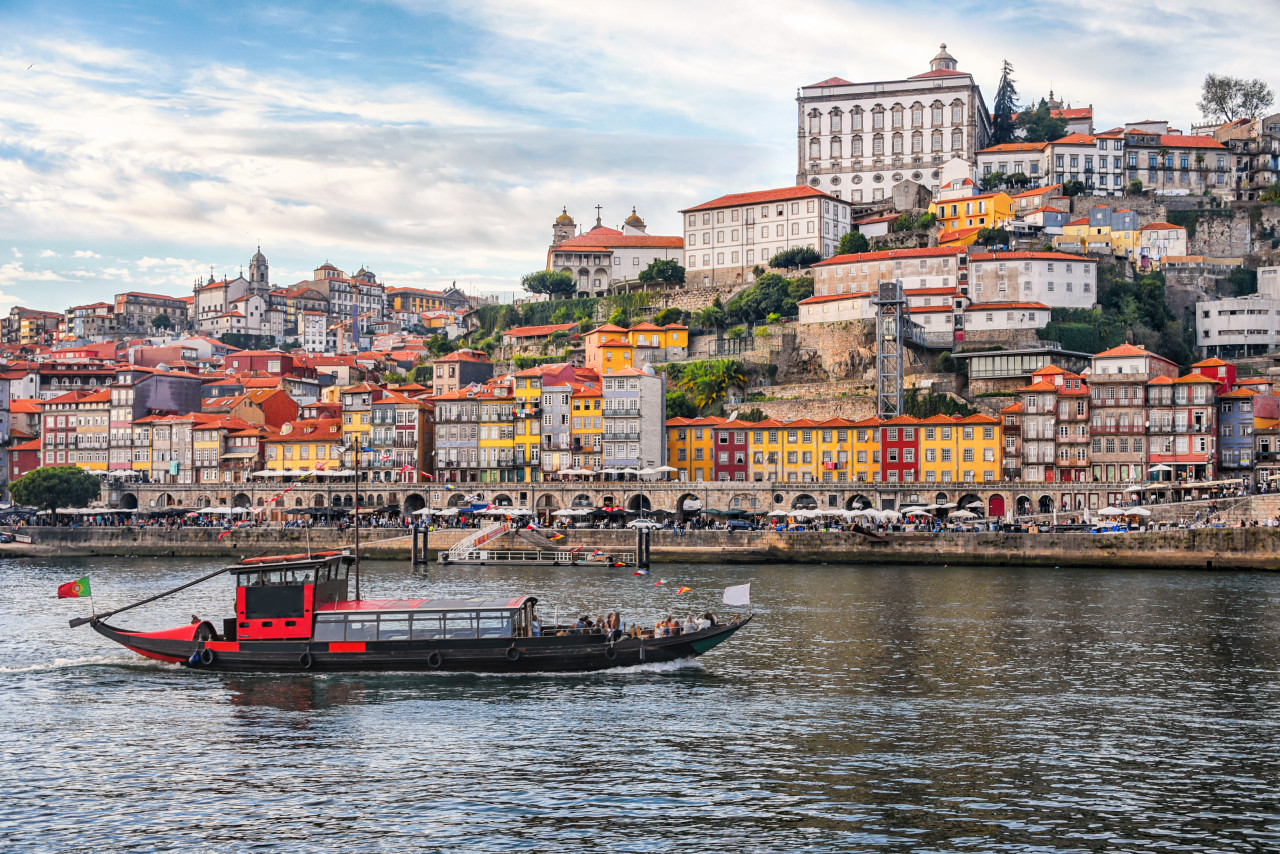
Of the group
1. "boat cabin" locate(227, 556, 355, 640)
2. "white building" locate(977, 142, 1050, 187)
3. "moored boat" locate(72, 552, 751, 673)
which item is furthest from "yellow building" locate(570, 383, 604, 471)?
"white building" locate(977, 142, 1050, 187)

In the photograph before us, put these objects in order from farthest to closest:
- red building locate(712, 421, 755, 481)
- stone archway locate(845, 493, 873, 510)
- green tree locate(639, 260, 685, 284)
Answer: green tree locate(639, 260, 685, 284), red building locate(712, 421, 755, 481), stone archway locate(845, 493, 873, 510)

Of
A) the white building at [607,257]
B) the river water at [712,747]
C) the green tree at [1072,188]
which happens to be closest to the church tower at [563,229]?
Answer: the white building at [607,257]

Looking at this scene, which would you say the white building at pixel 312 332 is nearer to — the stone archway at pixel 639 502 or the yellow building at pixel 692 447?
the yellow building at pixel 692 447

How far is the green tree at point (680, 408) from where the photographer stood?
87125 millimetres

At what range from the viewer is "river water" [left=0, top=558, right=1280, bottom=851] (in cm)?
2000

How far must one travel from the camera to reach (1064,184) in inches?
4250

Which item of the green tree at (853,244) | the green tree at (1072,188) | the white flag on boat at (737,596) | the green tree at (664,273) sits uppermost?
the green tree at (1072,188)

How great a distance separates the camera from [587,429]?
271 feet

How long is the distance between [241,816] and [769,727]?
11157 mm

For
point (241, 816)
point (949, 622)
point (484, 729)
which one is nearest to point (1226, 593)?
point (949, 622)

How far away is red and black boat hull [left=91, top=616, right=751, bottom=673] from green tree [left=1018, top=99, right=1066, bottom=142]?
99.3 meters

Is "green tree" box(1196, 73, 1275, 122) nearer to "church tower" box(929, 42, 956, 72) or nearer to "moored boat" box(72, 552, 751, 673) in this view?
"church tower" box(929, 42, 956, 72)

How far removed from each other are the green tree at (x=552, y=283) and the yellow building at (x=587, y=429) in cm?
3784

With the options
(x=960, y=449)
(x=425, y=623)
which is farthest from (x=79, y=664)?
(x=960, y=449)
